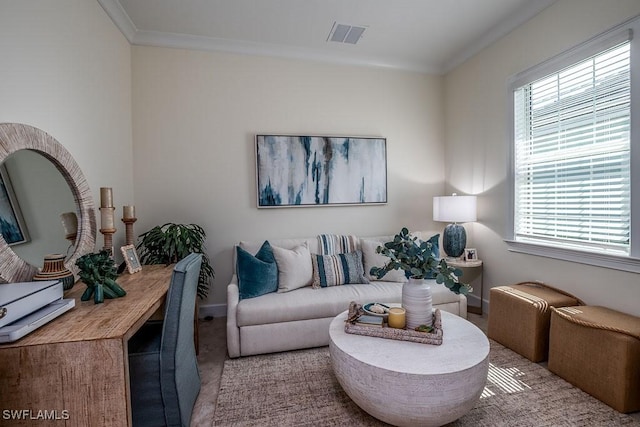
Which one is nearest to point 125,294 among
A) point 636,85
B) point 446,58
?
point 636,85

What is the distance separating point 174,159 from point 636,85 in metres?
3.79

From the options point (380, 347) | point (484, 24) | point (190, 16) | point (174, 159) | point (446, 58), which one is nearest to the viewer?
point (380, 347)

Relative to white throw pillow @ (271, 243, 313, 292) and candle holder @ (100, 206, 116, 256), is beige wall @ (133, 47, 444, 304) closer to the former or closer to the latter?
white throw pillow @ (271, 243, 313, 292)

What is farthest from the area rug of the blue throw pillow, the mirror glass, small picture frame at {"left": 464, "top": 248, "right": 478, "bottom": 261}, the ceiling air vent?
the ceiling air vent

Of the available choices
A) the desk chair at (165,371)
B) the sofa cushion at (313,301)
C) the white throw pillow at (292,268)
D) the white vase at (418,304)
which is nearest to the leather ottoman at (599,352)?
the sofa cushion at (313,301)

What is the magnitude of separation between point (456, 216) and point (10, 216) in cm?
344

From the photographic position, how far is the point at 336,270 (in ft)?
9.64

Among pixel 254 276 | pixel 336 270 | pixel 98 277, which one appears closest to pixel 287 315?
pixel 254 276

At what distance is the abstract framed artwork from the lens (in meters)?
3.33

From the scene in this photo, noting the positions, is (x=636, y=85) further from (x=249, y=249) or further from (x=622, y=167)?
(x=249, y=249)

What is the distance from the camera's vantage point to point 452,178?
379cm

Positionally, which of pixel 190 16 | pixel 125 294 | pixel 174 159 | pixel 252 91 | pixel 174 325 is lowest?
pixel 174 325

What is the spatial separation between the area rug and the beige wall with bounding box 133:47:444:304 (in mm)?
1439

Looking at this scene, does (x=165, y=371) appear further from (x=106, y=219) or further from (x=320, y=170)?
(x=320, y=170)
